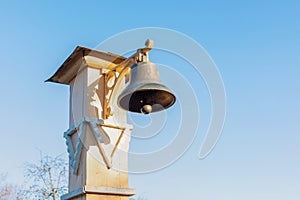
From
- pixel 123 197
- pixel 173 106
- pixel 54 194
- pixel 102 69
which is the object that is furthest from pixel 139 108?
pixel 54 194

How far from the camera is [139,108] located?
246 centimetres

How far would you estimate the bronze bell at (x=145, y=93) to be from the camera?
91.9 inches

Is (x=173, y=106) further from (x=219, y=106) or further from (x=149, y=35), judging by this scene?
(x=149, y=35)

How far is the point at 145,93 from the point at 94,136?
16.5 inches

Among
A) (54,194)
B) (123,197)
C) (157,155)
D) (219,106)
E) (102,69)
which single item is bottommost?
(123,197)

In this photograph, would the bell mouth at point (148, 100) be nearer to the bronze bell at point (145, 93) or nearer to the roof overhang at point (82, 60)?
the bronze bell at point (145, 93)

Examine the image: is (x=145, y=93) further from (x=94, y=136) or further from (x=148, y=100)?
(x=94, y=136)

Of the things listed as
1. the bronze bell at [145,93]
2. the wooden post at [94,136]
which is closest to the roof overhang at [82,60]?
the wooden post at [94,136]

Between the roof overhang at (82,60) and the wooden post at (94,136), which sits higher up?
the roof overhang at (82,60)

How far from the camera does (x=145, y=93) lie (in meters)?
2.43

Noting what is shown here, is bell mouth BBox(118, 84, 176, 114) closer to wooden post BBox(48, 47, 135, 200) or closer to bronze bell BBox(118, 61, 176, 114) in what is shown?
bronze bell BBox(118, 61, 176, 114)

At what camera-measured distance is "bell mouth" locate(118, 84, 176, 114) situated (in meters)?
2.40

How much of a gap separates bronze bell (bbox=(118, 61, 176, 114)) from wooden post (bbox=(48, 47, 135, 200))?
0.15m

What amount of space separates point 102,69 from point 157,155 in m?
0.68
